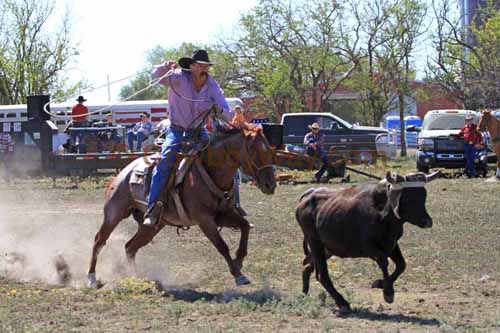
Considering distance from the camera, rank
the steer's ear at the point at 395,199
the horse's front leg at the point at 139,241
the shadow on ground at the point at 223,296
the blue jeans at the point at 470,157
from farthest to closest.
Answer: the blue jeans at the point at 470,157 → the horse's front leg at the point at 139,241 → the shadow on ground at the point at 223,296 → the steer's ear at the point at 395,199

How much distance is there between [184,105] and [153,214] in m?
1.20

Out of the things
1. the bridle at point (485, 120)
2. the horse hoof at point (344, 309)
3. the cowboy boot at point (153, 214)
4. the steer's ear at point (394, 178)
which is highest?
the bridle at point (485, 120)

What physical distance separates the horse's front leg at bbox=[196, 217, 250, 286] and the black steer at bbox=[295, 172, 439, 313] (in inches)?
36.3

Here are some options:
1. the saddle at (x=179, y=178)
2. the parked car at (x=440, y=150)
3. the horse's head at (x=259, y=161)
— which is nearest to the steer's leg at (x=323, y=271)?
the horse's head at (x=259, y=161)

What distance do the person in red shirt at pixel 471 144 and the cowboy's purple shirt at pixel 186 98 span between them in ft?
54.1

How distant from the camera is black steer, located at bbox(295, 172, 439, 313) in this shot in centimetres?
810

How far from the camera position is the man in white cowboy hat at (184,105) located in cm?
1029

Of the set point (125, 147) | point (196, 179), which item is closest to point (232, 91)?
point (125, 147)

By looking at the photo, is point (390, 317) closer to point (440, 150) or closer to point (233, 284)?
point (233, 284)

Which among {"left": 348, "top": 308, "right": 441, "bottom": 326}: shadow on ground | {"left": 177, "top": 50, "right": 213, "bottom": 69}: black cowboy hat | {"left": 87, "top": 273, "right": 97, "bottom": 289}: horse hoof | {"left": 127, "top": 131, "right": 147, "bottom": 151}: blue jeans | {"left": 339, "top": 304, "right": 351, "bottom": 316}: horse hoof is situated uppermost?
{"left": 177, "top": 50, "right": 213, "bottom": 69}: black cowboy hat

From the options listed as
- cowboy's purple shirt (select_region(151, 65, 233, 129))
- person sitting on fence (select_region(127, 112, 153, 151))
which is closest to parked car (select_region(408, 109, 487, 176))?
person sitting on fence (select_region(127, 112, 153, 151))

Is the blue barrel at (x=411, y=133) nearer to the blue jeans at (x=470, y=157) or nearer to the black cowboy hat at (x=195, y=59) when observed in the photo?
the blue jeans at (x=470, y=157)

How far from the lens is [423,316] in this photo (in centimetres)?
820

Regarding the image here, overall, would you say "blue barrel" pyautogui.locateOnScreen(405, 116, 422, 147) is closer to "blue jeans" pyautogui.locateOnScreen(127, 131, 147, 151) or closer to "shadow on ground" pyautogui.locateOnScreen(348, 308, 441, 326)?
"blue jeans" pyautogui.locateOnScreen(127, 131, 147, 151)
